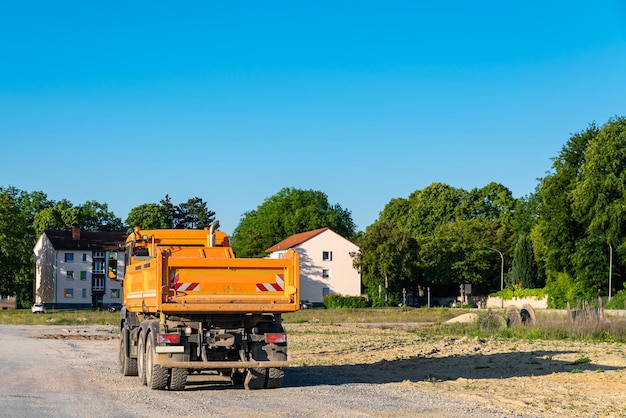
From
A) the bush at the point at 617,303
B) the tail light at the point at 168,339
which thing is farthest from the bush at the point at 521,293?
the tail light at the point at 168,339

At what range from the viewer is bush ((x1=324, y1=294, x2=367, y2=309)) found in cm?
9019

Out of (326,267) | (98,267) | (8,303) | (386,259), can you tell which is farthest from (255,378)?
(8,303)

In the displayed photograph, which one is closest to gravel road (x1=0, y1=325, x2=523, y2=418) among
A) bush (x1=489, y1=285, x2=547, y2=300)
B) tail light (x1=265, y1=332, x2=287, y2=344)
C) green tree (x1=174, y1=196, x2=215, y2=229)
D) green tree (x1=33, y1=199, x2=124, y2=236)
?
tail light (x1=265, y1=332, x2=287, y2=344)

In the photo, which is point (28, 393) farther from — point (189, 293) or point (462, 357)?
point (462, 357)

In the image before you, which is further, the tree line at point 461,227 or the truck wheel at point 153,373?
the tree line at point 461,227

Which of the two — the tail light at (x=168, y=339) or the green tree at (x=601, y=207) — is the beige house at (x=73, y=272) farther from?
the tail light at (x=168, y=339)

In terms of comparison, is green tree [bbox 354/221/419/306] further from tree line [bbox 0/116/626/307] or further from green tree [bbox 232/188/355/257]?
green tree [bbox 232/188/355/257]

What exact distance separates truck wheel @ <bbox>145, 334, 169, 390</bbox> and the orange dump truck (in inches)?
0.7

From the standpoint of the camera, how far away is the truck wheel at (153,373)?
1648 centimetres

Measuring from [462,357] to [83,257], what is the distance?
92.1 m

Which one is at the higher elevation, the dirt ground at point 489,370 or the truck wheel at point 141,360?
the truck wheel at point 141,360

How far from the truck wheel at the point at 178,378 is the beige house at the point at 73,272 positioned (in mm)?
93674

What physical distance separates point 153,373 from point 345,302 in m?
74.3

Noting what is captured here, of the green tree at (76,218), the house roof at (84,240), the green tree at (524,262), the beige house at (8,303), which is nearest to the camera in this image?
the green tree at (524,262)
